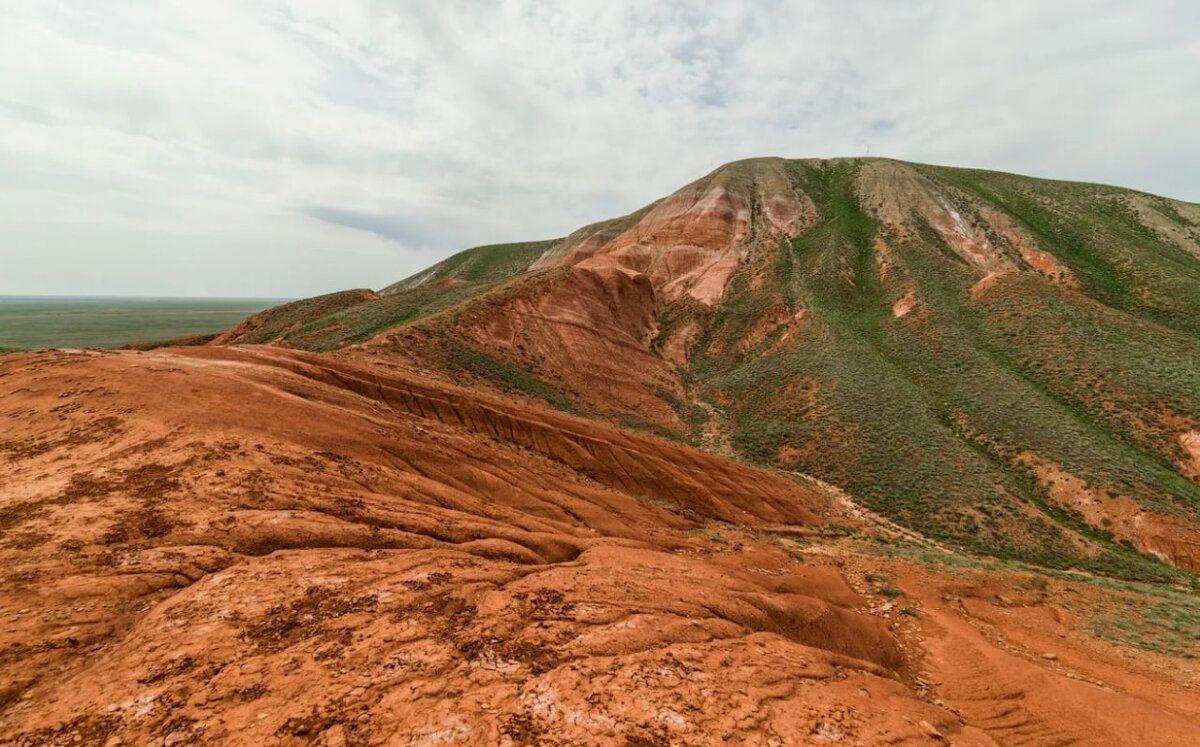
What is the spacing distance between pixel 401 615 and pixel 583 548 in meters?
5.33

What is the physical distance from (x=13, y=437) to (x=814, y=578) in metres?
20.2

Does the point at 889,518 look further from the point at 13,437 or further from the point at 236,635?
the point at 13,437

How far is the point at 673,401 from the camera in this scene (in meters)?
40.5

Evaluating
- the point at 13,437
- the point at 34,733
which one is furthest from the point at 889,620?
the point at 13,437

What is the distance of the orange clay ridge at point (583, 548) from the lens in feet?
18.5

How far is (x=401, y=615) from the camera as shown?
7.00 m

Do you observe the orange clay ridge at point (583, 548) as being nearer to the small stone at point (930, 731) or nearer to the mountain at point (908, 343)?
the small stone at point (930, 731)

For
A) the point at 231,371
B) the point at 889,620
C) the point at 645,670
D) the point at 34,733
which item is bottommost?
the point at 889,620

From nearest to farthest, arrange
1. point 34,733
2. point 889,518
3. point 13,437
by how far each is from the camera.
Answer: point 34,733 < point 13,437 < point 889,518

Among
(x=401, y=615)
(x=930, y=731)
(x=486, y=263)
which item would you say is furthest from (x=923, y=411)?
(x=486, y=263)

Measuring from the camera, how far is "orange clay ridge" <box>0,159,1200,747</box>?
564 cm

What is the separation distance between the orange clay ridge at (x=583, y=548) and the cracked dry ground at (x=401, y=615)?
0.06 meters

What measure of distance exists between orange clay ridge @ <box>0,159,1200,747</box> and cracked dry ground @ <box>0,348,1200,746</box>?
0.06 m

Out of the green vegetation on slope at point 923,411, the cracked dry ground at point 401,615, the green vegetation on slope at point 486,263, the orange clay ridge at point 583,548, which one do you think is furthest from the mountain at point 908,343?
the green vegetation on slope at point 486,263
